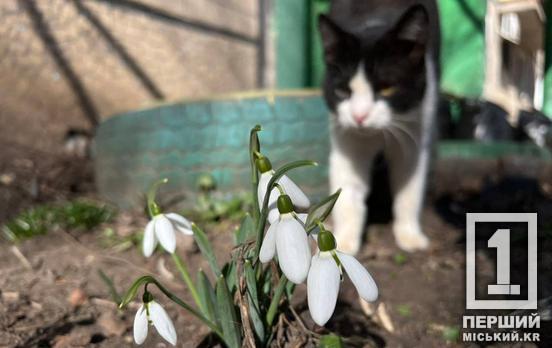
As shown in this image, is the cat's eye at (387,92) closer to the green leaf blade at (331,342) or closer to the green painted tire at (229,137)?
the green painted tire at (229,137)

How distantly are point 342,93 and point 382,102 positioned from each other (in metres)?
0.16

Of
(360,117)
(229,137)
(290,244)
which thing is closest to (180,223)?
(290,244)

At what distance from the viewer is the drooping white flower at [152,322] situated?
0.93m

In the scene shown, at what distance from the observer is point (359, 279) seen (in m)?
0.80

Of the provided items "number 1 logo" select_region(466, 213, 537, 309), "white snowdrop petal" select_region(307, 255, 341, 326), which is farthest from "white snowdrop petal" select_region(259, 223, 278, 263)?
"number 1 logo" select_region(466, 213, 537, 309)

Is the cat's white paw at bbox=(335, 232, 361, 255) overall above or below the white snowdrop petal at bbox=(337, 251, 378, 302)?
below

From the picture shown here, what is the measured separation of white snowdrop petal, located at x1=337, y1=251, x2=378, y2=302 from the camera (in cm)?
80

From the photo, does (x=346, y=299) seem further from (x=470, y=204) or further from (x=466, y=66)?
(x=466, y=66)

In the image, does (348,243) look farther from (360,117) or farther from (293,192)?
(293,192)

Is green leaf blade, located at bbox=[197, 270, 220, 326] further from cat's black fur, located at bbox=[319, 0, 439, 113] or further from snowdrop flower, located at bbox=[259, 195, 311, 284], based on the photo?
cat's black fur, located at bbox=[319, 0, 439, 113]

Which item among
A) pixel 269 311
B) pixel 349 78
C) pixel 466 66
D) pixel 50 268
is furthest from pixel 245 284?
pixel 466 66

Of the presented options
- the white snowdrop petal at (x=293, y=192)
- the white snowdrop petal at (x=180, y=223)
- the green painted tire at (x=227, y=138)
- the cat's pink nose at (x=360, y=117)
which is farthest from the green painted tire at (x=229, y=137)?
the white snowdrop petal at (x=293, y=192)

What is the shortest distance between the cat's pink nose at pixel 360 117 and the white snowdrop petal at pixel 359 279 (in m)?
1.10

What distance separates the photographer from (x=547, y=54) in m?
1.68
